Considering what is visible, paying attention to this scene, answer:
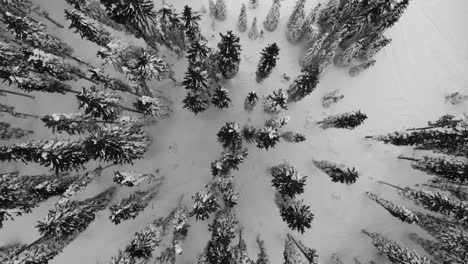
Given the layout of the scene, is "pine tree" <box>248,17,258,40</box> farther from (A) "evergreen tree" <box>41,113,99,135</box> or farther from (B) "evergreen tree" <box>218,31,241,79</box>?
(A) "evergreen tree" <box>41,113,99,135</box>

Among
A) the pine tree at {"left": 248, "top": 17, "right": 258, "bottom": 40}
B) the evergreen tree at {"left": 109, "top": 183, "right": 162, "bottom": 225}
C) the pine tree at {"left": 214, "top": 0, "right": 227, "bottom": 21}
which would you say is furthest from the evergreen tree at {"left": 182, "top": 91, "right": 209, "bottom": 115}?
the pine tree at {"left": 214, "top": 0, "right": 227, "bottom": 21}

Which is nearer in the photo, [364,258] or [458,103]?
[364,258]

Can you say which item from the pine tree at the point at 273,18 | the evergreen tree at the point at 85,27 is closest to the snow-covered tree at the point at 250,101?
the pine tree at the point at 273,18

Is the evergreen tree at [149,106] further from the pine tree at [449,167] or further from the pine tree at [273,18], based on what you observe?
the pine tree at [449,167]

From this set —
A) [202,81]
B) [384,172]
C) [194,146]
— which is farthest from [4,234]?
[384,172]

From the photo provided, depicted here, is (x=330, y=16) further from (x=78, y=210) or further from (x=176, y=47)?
(x=78, y=210)
